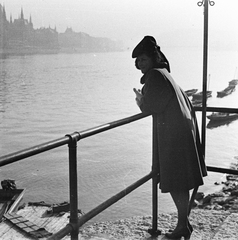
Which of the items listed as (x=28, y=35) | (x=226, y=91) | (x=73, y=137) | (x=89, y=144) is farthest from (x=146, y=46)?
(x=28, y=35)

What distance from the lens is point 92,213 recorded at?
2.49 metres

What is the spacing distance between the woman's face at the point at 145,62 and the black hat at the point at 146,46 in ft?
0.12

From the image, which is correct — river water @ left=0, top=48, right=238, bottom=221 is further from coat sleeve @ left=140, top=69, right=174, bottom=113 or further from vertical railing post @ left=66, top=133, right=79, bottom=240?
vertical railing post @ left=66, top=133, right=79, bottom=240

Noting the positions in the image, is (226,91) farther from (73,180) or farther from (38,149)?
(38,149)

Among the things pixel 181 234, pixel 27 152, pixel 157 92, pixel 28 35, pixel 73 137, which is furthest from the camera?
pixel 28 35

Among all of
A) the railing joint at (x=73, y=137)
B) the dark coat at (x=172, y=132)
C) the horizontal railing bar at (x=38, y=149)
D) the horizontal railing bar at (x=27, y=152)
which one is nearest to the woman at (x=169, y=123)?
the dark coat at (x=172, y=132)

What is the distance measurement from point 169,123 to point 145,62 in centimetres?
Result: 48

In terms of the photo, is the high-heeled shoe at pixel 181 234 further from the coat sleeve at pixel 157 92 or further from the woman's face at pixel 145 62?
the woman's face at pixel 145 62

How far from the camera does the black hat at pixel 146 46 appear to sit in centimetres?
310

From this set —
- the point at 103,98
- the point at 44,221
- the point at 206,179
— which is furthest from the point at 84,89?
the point at 44,221

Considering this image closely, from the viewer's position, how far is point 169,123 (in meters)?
3.10

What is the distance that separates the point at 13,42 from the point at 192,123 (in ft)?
439

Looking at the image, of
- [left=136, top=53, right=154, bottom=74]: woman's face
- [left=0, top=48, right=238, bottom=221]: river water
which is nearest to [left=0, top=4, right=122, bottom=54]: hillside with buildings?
[left=0, top=48, right=238, bottom=221]: river water

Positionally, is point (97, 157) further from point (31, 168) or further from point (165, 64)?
point (165, 64)
